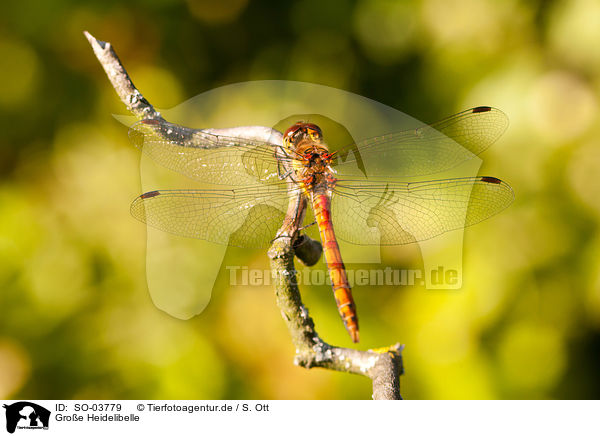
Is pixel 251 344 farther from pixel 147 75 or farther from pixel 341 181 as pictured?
pixel 147 75

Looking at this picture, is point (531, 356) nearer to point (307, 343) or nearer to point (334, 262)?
point (334, 262)

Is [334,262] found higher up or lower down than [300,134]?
lower down

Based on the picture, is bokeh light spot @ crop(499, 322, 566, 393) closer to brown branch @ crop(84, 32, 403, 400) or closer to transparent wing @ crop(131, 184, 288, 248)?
brown branch @ crop(84, 32, 403, 400)

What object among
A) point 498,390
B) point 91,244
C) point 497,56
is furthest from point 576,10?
point 91,244

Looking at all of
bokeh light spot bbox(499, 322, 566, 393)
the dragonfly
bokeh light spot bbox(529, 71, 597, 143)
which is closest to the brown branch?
the dragonfly

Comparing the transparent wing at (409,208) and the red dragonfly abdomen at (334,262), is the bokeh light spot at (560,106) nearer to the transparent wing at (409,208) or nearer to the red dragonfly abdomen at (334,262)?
the transparent wing at (409,208)
